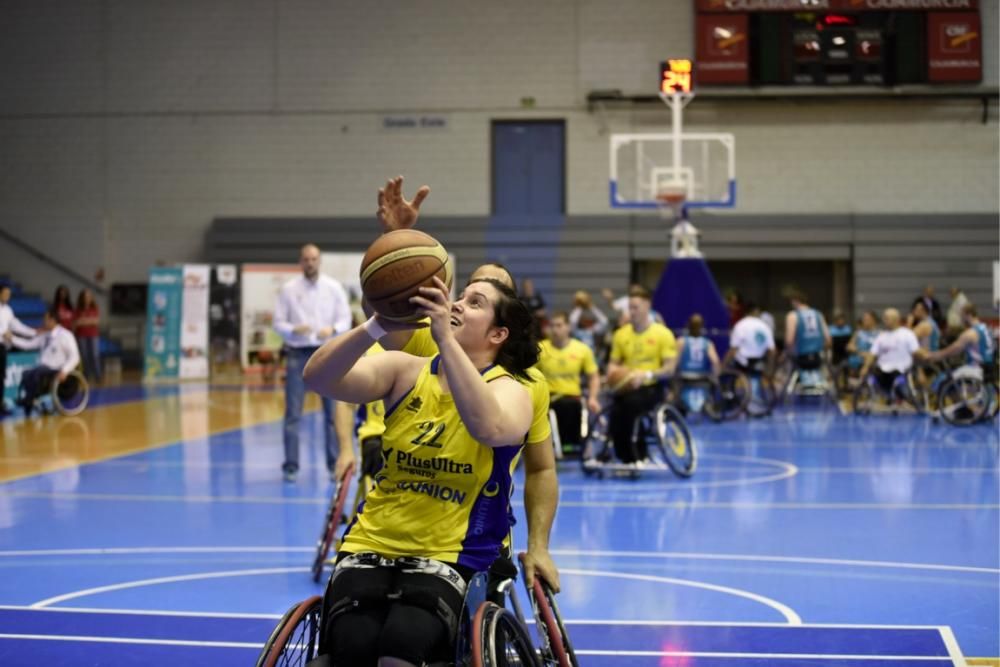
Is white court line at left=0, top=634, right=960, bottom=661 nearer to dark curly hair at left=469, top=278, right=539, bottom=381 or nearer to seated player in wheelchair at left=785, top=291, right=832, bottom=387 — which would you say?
dark curly hair at left=469, top=278, right=539, bottom=381

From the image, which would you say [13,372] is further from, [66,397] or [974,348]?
[974,348]

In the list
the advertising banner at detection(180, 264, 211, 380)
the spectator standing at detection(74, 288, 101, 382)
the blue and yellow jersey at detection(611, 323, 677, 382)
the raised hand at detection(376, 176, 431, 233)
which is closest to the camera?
the raised hand at detection(376, 176, 431, 233)

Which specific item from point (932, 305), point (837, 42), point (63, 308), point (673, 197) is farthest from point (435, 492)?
point (837, 42)

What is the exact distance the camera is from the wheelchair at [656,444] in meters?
9.02

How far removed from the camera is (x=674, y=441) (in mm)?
9359

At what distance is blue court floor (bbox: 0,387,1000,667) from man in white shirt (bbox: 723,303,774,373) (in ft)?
12.4

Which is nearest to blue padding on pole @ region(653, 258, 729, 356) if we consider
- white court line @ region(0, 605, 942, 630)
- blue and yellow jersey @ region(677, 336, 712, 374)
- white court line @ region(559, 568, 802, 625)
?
blue and yellow jersey @ region(677, 336, 712, 374)

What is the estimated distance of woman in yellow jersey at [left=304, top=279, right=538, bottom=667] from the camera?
270 cm

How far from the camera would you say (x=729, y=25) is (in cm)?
2088

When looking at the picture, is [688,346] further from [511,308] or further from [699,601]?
[511,308]

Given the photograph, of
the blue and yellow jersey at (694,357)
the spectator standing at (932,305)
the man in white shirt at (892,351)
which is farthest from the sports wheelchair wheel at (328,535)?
the spectator standing at (932,305)

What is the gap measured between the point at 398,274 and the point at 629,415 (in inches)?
261

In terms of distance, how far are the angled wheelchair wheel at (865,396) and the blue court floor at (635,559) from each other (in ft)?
12.9

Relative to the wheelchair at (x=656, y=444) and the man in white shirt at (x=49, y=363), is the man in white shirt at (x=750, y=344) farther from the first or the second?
the man in white shirt at (x=49, y=363)
